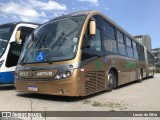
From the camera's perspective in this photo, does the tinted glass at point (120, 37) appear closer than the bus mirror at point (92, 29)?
No

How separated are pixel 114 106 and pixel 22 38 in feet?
23.7

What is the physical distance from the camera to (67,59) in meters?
8.34

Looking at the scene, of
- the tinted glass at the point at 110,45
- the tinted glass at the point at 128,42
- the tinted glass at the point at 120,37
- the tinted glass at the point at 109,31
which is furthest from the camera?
the tinted glass at the point at 128,42

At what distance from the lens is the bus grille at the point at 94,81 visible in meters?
8.82

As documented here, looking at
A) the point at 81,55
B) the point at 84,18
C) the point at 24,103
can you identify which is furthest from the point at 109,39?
the point at 24,103

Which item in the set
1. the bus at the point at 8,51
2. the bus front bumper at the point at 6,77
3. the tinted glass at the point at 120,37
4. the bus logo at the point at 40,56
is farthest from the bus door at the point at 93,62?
the bus front bumper at the point at 6,77

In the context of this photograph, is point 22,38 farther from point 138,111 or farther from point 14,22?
point 138,111

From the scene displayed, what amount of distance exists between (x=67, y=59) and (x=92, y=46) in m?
1.45

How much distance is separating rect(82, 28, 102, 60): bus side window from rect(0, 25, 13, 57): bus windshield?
4.33 meters

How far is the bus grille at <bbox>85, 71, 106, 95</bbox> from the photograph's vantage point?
8.82 metres

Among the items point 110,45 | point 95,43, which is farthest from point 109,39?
point 95,43

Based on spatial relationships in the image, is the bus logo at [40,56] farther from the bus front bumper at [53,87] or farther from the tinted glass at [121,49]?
the tinted glass at [121,49]

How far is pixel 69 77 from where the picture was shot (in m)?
8.14

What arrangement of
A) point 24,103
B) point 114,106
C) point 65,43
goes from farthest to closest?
point 65,43
point 24,103
point 114,106
